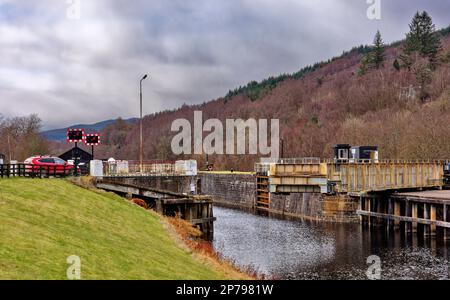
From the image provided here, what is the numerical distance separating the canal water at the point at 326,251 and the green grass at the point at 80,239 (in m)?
9.74

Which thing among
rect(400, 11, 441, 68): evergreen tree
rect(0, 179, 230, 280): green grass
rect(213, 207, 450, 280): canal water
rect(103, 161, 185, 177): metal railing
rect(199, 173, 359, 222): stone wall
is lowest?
rect(213, 207, 450, 280): canal water

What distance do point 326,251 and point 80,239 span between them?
28413mm

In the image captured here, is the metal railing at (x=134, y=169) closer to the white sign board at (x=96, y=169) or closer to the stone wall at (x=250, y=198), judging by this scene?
the stone wall at (x=250, y=198)

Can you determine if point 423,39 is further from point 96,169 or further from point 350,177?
point 96,169

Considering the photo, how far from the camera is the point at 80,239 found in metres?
23.3

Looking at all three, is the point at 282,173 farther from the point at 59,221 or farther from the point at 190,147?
the point at 190,147

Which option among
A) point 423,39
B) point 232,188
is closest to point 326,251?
point 232,188

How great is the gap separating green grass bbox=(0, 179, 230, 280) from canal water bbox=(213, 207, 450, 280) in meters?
9.74

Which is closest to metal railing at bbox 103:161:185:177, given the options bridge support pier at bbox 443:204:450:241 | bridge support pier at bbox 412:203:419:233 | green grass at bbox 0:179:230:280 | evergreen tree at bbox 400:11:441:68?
green grass at bbox 0:179:230:280

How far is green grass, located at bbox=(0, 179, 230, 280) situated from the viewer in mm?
18500

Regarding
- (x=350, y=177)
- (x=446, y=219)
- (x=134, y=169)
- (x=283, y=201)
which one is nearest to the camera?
(x=134, y=169)

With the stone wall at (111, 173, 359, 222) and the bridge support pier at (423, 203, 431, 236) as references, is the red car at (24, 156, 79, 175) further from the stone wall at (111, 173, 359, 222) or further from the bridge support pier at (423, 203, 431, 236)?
the bridge support pier at (423, 203, 431, 236)

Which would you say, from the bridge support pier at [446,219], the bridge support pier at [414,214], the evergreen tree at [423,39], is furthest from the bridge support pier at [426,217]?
the evergreen tree at [423,39]
